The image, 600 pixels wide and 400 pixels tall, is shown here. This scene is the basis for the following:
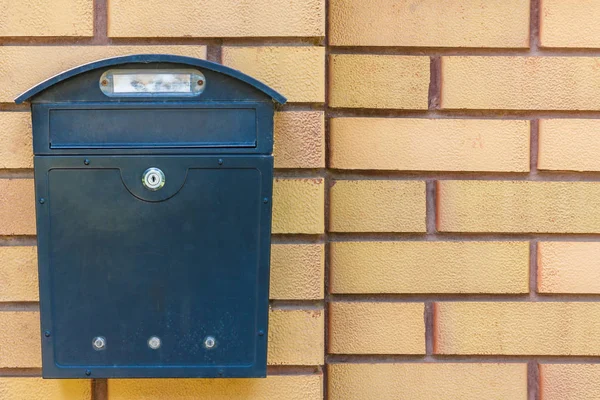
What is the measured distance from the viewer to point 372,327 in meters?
1.78

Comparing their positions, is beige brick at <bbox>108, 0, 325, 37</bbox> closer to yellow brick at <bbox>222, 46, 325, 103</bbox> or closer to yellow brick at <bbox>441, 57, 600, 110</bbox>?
yellow brick at <bbox>222, 46, 325, 103</bbox>

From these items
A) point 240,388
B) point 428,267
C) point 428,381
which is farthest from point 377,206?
point 240,388

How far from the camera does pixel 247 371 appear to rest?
141cm

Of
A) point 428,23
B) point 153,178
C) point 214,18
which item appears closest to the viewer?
point 153,178

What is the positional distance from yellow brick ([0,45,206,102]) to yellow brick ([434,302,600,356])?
45.3 inches

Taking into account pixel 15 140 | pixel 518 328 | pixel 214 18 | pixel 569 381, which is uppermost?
pixel 214 18

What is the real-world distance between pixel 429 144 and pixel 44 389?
1368 mm

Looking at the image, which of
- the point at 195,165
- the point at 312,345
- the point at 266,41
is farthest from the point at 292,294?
the point at 266,41

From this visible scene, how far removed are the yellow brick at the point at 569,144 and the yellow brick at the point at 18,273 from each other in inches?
62.3

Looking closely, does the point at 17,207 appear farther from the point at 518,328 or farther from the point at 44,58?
the point at 518,328

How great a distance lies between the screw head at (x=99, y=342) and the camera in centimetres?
138

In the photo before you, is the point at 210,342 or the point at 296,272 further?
the point at 296,272

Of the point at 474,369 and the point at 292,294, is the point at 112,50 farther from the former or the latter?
the point at 474,369

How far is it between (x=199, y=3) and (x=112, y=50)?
0.89 feet
